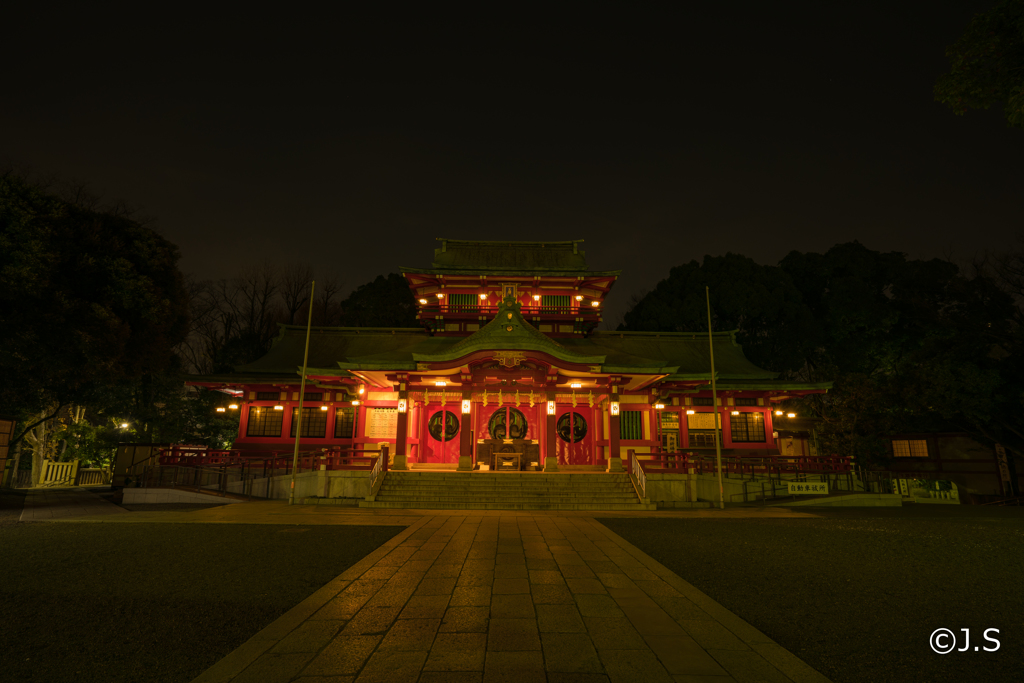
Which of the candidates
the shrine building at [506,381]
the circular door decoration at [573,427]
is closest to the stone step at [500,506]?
the shrine building at [506,381]

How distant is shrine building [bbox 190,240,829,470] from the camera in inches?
846

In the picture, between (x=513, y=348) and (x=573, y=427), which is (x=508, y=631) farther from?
(x=573, y=427)

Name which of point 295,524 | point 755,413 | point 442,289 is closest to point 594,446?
point 755,413

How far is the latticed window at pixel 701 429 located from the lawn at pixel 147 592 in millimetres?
19085

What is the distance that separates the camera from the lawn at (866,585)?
A: 4.46 m

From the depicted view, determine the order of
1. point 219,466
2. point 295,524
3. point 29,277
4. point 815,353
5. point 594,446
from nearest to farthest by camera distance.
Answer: point 295,524, point 29,277, point 219,466, point 594,446, point 815,353

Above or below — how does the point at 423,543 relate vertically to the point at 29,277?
below

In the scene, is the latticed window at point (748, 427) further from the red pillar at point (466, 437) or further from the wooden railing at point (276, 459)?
the wooden railing at point (276, 459)

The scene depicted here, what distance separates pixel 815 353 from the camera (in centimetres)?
3791

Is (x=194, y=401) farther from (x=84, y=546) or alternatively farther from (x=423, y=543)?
(x=423, y=543)

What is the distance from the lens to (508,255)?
31.2 m

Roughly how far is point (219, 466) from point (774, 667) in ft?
69.3

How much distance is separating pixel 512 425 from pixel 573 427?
2.88 meters

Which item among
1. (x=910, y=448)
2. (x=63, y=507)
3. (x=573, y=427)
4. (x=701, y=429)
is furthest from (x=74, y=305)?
(x=910, y=448)
